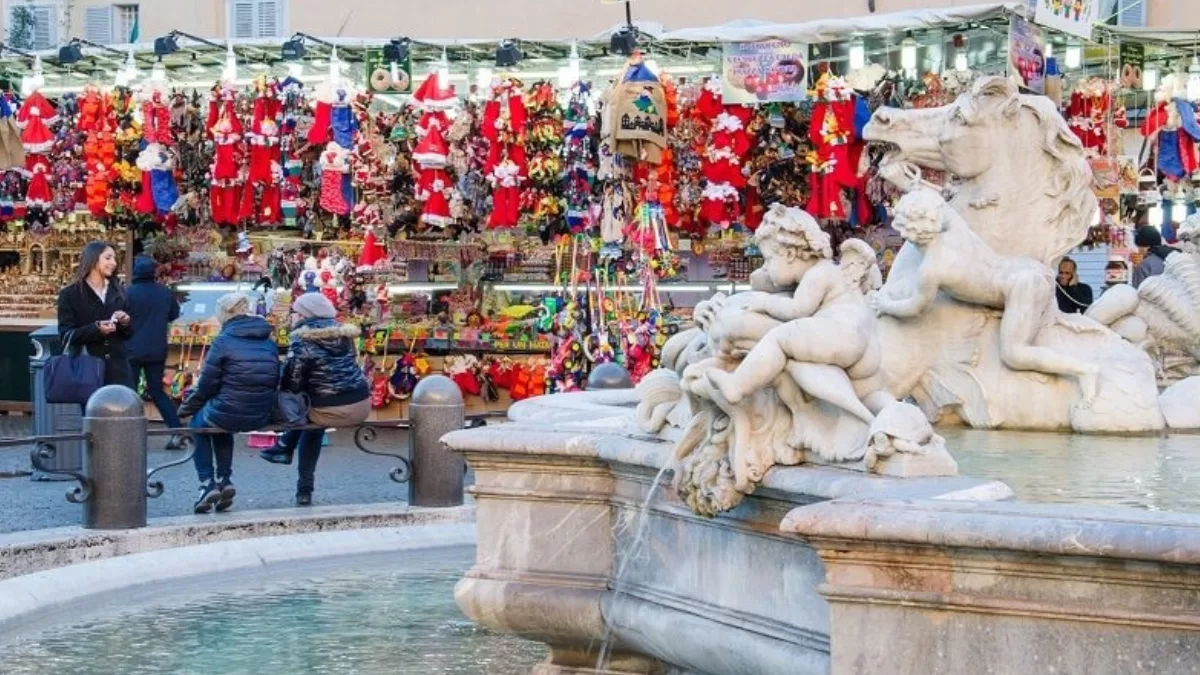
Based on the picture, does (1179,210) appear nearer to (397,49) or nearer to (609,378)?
(397,49)

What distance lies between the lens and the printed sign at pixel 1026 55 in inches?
575

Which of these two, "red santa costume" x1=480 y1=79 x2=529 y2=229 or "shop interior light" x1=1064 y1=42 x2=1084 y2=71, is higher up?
"shop interior light" x1=1064 y1=42 x2=1084 y2=71

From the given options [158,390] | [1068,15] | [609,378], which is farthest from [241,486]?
[1068,15]

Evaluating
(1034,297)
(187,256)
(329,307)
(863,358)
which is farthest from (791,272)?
(187,256)

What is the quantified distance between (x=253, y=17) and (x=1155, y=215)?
16.8 metres

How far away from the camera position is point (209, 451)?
12.0m

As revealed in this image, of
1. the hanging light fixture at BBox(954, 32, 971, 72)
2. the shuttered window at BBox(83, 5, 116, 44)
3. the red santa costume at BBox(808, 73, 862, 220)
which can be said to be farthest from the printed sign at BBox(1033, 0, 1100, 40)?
the shuttered window at BBox(83, 5, 116, 44)

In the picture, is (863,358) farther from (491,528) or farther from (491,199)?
(491,199)

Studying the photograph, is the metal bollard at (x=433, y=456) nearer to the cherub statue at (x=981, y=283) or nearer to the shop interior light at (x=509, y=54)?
the cherub statue at (x=981, y=283)

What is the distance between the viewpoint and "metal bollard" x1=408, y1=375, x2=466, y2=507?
1188 cm

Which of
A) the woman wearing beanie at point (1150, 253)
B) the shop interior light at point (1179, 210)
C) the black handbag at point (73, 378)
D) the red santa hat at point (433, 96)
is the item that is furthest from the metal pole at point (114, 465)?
the shop interior light at point (1179, 210)

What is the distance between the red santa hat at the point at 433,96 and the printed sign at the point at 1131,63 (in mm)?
4960

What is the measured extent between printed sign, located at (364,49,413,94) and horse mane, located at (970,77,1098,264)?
9.50 meters

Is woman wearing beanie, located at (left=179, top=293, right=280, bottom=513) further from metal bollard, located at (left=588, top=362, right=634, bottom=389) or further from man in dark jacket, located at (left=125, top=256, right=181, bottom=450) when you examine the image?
man in dark jacket, located at (left=125, top=256, right=181, bottom=450)
